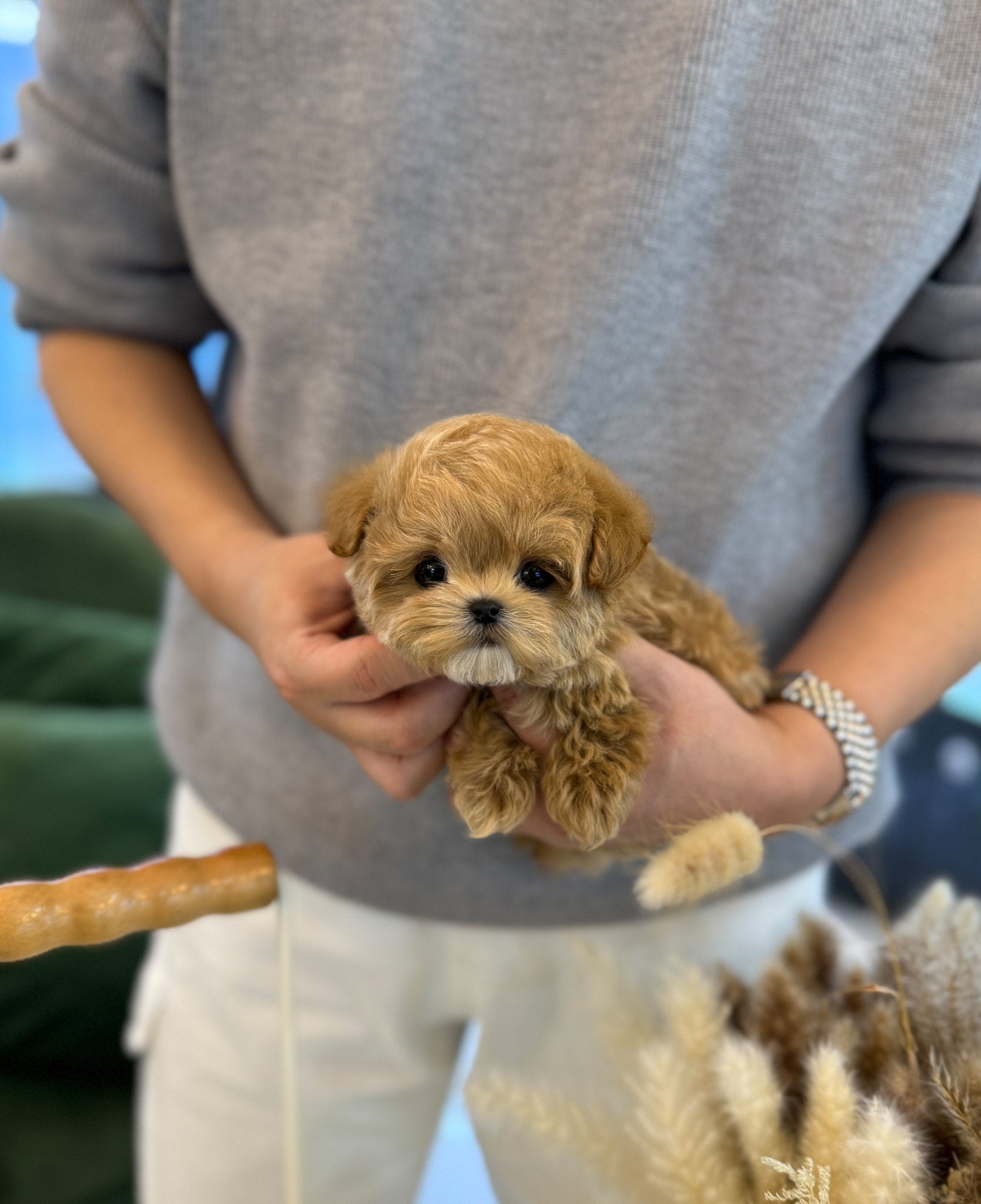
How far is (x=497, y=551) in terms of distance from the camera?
1.68 feet

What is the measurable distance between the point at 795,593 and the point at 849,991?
342 millimetres

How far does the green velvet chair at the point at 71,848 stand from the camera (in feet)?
5.43

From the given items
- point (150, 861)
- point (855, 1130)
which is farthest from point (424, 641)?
point (855, 1130)

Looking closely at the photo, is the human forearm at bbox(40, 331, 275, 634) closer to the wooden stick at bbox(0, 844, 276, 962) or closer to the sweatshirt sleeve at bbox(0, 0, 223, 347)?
the sweatshirt sleeve at bbox(0, 0, 223, 347)

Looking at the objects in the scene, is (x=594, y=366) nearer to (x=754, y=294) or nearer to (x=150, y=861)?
(x=754, y=294)

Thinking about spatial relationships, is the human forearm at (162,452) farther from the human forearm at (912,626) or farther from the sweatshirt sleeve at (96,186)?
the human forearm at (912,626)

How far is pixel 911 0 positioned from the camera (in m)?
0.67

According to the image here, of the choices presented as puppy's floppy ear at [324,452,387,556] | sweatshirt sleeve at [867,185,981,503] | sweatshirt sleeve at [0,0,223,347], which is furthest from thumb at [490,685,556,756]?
sweatshirt sleeve at [0,0,223,347]

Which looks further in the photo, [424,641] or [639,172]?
[639,172]

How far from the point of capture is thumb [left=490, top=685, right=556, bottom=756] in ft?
1.90

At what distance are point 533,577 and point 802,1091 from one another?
14.5 inches

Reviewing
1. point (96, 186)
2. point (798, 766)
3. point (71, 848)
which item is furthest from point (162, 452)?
point (71, 848)

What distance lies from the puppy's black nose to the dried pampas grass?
0.99ft

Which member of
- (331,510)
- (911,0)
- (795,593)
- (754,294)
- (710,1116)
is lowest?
(710,1116)
